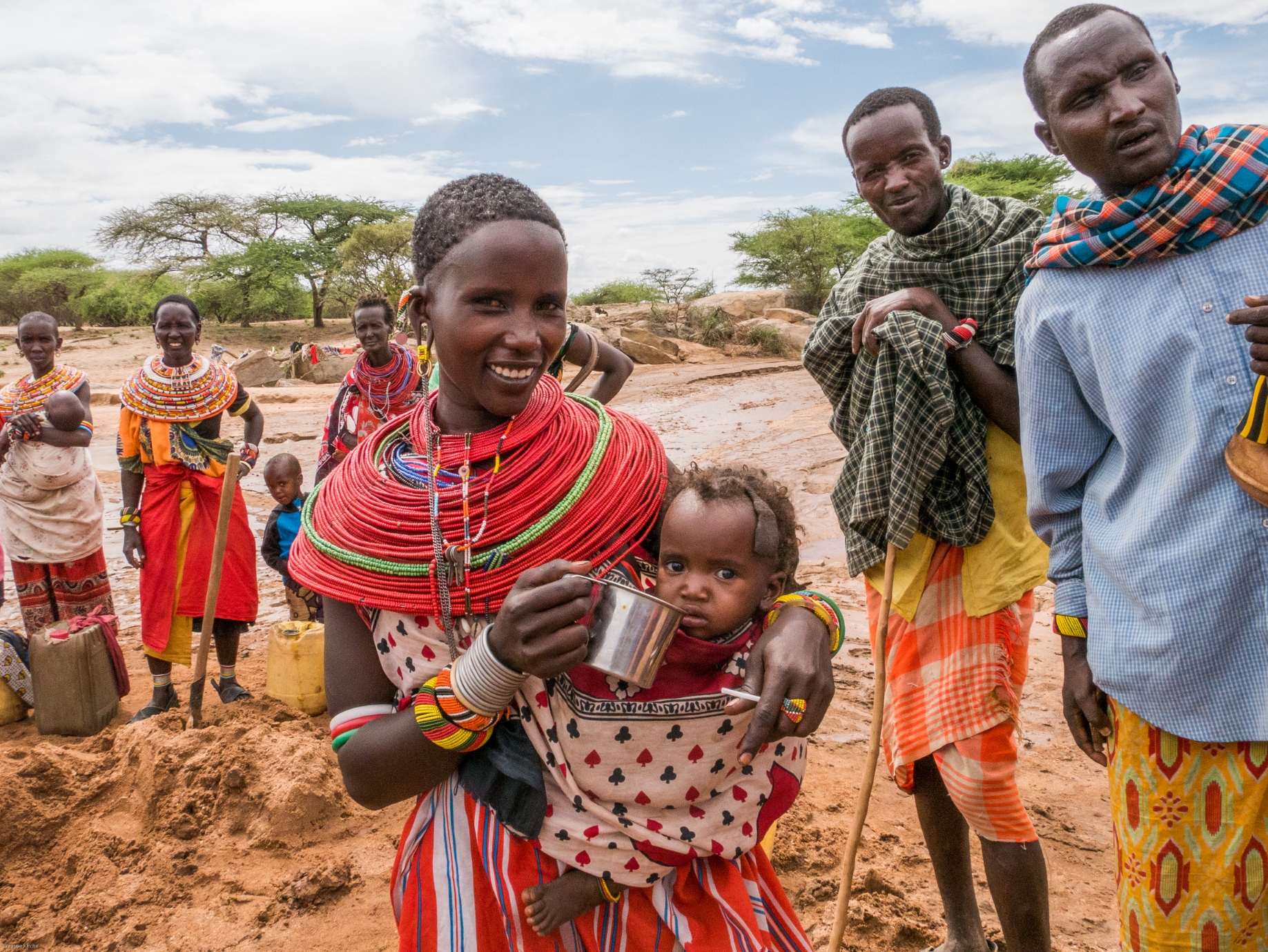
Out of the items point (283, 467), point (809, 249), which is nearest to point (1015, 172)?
point (809, 249)

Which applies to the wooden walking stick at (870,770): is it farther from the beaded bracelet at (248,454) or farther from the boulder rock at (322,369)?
the boulder rock at (322,369)

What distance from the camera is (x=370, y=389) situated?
5.08 m

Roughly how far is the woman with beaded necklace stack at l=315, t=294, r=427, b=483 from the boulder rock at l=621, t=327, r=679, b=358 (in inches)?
514

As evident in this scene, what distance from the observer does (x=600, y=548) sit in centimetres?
143

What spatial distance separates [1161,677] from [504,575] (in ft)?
3.72

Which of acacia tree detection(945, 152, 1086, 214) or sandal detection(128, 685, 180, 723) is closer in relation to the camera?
sandal detection(128, 685, 180, 723)

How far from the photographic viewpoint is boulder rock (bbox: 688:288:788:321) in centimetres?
2131

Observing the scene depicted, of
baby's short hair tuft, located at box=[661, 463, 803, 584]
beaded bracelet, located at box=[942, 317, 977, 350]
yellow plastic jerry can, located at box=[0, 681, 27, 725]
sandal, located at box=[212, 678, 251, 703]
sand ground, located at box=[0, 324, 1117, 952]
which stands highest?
beaded bracelet, located at box=[942, 317, 977, 350]

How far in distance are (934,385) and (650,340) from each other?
54.4ft

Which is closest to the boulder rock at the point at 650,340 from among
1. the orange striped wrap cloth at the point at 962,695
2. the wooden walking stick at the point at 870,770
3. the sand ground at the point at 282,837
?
the sand ground at the point at 282,837

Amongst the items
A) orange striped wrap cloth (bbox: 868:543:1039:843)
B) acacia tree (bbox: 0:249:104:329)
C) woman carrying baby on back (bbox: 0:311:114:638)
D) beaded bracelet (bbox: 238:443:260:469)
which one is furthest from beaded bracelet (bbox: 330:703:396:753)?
acacia tree (bbox: 0:249:104:329)

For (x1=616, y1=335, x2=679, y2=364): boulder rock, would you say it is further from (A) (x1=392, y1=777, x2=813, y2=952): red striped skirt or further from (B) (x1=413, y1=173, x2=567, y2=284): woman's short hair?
(A) (x1=392, y1=777, x2=813, y2=952): red striped skirt

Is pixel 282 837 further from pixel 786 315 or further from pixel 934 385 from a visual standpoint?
pixel 786 315

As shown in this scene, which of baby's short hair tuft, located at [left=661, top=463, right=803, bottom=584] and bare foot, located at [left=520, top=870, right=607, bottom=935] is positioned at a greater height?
baby's short hair tuft, located at [left=661, top=463, right=803, bottom=584]
